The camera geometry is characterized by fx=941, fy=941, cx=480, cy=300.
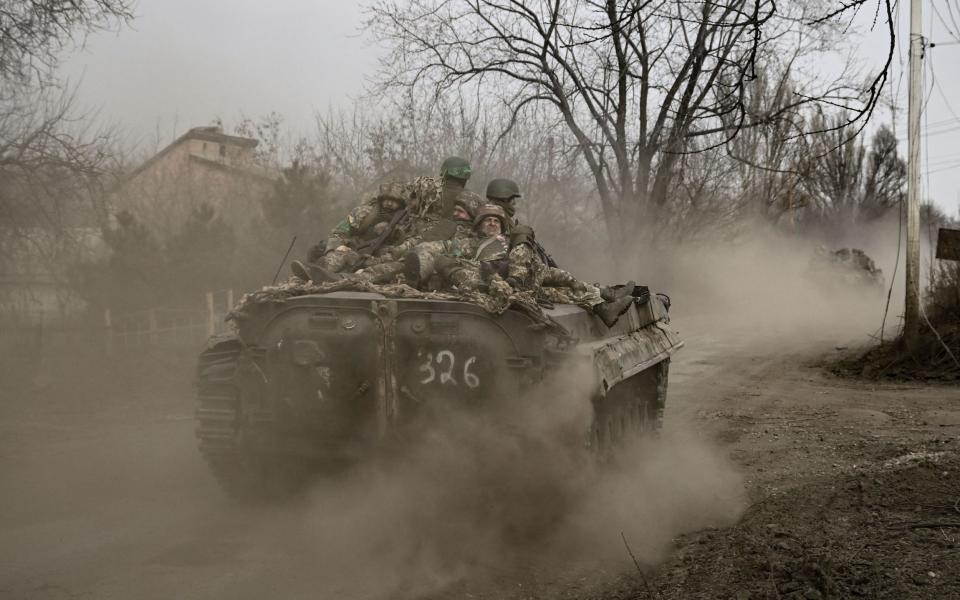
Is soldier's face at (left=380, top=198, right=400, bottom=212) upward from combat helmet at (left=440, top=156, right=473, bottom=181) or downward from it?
downward

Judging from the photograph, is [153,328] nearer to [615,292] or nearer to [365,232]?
[365,232]

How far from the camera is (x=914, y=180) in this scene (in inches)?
527

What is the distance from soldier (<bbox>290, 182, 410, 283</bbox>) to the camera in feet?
23.9

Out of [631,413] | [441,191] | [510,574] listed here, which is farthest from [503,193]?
[510,574]

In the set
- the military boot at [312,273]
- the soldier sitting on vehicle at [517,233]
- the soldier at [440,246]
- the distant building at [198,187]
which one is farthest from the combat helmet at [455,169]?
the distant building at [198,187]

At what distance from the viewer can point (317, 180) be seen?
57.3 ft

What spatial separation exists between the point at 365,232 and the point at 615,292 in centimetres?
213

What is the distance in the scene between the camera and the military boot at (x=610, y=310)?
703 cm

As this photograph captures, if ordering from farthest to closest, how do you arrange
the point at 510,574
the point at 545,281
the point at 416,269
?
1. the point at 545,281
2. the point at 416,269
3. the point at 510,574

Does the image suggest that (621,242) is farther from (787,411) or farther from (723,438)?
(723,438)

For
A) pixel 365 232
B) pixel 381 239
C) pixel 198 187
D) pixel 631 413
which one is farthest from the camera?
pixel 198 187

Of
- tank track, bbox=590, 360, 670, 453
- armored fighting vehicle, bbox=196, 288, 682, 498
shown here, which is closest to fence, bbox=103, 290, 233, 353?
tank track, bbox=590, 360, 670, 453

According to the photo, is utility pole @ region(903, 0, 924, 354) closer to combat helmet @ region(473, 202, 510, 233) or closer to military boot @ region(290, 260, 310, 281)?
combat helmet @ region(473, 202, 510, 233)

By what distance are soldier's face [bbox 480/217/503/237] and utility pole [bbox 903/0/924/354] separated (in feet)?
27.5
